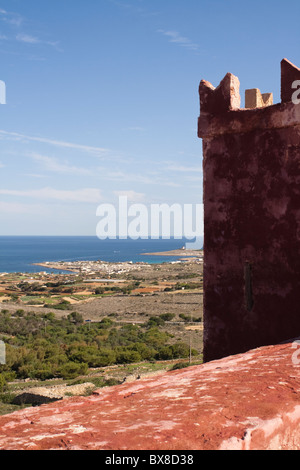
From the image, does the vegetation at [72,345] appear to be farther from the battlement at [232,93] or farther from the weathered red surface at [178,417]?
the weathered red surface at [178,417]

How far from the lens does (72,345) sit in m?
30.8

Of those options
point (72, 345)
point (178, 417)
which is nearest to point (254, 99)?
point (178, 417)

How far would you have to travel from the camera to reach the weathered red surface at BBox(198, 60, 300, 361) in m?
5.84

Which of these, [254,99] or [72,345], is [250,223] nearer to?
[254,99]

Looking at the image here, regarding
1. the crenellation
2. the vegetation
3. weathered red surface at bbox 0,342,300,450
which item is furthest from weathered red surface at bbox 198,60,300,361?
the vegetation

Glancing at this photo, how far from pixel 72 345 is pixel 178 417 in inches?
1165

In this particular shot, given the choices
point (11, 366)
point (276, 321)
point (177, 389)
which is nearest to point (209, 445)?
point (177, 389)

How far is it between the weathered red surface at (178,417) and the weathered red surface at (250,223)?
233 centimetres

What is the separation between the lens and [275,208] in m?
5.98

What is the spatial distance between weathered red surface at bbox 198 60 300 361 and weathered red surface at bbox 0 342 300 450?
2.33m

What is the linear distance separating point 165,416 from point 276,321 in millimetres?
3738

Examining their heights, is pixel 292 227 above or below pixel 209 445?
above

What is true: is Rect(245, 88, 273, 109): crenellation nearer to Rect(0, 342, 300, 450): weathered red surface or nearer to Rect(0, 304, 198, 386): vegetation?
Rect(0, 342, 300, 450): weathered red surface
